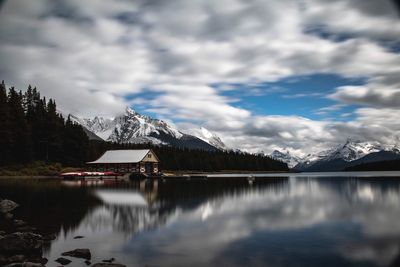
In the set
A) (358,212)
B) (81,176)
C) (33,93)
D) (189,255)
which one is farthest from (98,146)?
(189,255)

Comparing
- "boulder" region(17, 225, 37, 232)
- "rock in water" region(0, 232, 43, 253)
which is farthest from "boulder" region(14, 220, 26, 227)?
"rock in water" region(0, 232, 43, 253)

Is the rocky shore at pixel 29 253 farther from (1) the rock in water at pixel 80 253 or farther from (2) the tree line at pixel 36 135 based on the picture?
(2) the tree line at pixel 36 135

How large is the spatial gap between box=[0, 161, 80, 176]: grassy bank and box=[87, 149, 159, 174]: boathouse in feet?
45.2

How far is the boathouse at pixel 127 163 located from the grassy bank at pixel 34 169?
13769mm

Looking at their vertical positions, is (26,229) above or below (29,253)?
above

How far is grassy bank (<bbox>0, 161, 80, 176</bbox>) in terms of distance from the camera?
88662 millimetres

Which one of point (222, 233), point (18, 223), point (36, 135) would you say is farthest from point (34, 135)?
point (222, 233)

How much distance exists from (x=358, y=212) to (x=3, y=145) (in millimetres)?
79705

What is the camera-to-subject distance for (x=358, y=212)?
33.9m

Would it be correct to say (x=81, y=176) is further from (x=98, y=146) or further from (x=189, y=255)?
(x=189, y=255)

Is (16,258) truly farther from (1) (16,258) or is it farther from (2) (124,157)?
(2) (124,157)

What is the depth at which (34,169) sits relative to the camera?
95.1 metres

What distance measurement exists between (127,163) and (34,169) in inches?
1180

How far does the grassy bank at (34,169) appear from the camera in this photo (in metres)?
88.7
